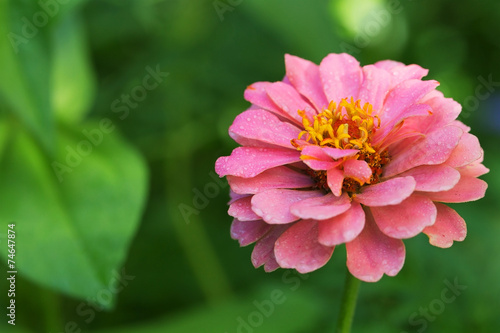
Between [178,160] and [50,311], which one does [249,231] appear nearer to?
[50,311]

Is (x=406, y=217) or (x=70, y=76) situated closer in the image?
(x=406, y=217)

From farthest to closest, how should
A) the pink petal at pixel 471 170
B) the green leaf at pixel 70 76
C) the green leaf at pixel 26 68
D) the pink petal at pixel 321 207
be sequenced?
the green leaf at pixel 70 76, the green leaf at pixel 26 68, the pink petal at pixel 471 170, the pink petal at pixel 321 207

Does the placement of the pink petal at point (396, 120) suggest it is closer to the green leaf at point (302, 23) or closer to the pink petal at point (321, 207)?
the pink petal at point (321, 207)

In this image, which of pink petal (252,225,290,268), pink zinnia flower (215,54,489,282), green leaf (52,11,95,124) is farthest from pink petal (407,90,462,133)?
green leaf (52,11,95,124)

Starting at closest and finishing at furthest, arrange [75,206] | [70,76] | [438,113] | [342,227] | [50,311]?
[342,227], [438,113], [75,206], [50,311], [70,76]

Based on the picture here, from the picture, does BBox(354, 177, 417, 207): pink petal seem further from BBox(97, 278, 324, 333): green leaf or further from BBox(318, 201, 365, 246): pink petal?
BBox(97, 278, 324, 333): green leaf

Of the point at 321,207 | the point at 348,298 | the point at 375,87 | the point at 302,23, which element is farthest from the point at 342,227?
the point at 302,23

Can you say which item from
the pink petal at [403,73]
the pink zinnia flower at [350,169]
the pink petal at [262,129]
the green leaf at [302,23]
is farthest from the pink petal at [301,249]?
the green leaf at [302,23]
